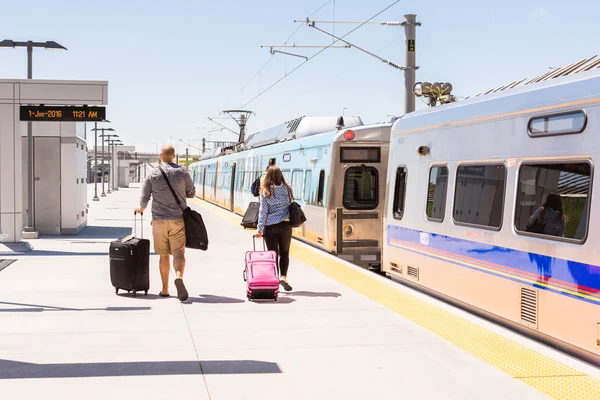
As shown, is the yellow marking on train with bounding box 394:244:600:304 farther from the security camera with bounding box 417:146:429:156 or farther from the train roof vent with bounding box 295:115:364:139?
the train roof vent with bounding box 295:115:364:139

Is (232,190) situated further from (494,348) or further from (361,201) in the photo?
(494,348)

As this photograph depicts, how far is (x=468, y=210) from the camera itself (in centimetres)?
918

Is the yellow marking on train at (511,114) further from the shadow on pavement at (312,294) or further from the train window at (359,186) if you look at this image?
the train window at (359,186)

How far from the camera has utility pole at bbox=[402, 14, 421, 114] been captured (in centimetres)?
1825

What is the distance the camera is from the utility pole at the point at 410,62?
18.2 meters

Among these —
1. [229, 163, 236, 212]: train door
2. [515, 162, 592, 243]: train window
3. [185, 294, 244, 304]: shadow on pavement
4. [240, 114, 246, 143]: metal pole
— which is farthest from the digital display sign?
[240, 114, 246, 143]: metal pole

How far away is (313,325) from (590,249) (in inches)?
110

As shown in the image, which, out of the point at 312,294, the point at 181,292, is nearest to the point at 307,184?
the point at 312,294

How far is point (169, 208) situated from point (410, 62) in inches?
420

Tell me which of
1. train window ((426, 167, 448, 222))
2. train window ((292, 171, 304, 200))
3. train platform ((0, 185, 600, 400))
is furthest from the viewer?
train window ((292, 171, 304, 200))

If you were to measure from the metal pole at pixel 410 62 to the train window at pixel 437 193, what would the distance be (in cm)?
790

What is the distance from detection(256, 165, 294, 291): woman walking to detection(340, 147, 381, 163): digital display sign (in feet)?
17.9

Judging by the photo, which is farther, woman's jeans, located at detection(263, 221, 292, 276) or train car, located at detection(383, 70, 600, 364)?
woman's jeans, located at detection(263, 221, 292, 276)

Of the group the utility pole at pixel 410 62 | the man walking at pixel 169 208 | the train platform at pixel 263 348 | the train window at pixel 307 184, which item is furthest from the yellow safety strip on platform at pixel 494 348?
the utility pole at pixel 410 62
